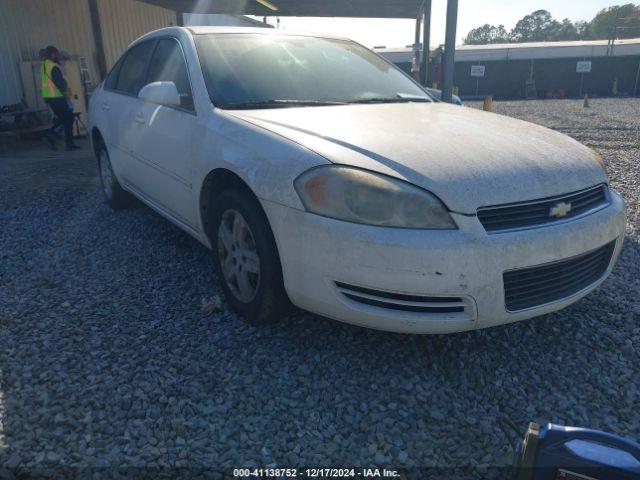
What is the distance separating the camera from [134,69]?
4359 millimetres

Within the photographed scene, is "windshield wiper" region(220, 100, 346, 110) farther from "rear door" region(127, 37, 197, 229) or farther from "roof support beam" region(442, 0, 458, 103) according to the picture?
"roof support beam" region(442, 0, 458, 103)

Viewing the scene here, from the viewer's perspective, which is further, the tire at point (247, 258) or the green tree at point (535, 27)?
the green tree at point (535, 27)

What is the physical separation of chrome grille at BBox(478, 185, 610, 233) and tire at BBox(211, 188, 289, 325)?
97 cm

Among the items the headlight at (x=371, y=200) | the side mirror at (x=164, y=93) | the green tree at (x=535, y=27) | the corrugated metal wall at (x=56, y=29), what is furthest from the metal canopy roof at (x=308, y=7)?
the green tree at (x=535, y=27)

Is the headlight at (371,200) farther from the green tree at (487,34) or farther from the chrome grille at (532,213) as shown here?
the green tree at (487,34)

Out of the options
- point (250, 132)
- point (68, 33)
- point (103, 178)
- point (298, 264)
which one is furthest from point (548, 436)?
point (68, 33)

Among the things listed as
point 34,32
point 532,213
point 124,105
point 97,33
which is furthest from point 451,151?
point 34,32

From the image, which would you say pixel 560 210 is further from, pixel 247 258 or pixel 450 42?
pixel 450 42

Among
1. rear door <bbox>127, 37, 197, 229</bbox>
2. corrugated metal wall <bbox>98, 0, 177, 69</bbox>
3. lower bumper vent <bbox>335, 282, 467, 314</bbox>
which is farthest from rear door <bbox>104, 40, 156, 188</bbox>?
corrugated metal wall <bbox>98, 0, 177, 69</bbox>

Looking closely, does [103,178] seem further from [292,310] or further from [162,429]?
[162,429]

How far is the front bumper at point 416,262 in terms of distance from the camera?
6.74 feet

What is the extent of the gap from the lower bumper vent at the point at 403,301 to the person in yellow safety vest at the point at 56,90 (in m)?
8.41

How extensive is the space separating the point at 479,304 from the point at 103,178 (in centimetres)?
420

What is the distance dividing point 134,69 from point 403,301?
3378 millimetres
